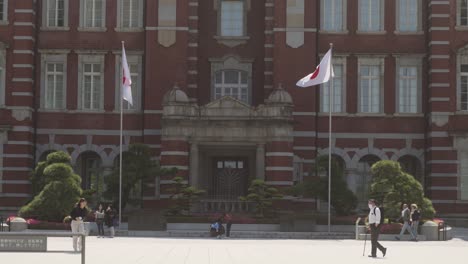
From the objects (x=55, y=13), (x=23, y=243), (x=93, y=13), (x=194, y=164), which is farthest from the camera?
(x=93, y=13)

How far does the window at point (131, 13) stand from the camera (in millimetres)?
52344

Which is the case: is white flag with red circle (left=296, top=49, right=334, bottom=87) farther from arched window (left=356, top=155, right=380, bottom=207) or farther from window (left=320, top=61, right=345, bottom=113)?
arched window (left=356, top=155, right=380, bottom=207)

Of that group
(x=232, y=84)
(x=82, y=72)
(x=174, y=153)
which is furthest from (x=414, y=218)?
(x=82, y=72)

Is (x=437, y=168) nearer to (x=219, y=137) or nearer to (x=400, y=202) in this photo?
(x=400, y=202)

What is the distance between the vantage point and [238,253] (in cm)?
3052

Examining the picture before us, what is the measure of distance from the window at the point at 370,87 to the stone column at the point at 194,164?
9.29 metres

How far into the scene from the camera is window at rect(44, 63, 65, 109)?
51.9 metres

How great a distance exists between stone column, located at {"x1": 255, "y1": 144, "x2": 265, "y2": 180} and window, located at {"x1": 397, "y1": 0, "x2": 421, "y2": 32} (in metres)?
10.2

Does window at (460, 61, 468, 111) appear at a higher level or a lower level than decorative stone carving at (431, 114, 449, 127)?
higher

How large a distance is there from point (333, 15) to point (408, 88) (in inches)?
216

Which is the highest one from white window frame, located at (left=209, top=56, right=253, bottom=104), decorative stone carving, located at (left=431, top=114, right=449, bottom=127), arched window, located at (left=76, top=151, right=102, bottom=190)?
white window frame, located at (left=209, top=56, right=253, bottom=104)

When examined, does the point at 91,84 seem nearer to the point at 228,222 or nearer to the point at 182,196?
the point at 182,196

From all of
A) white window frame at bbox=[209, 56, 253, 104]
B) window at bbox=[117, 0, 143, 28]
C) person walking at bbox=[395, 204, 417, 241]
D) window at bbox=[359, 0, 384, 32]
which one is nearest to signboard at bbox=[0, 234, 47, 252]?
person walking at bbox=[395, 204, 417, 241]

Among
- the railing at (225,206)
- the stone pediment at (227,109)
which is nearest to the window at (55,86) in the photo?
the stone pediment at (227,109)
